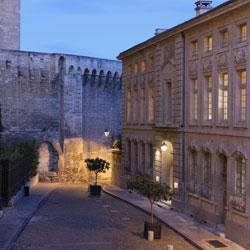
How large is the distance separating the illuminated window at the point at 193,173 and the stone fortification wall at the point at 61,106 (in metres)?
18.5

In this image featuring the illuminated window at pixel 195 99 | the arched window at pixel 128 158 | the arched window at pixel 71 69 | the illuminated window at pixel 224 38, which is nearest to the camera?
the illuminated window at pixel 224 38

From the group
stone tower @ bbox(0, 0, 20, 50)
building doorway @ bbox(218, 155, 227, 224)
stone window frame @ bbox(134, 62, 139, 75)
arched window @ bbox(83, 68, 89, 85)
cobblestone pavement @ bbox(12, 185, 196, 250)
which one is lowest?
cobblestone pavement @ bbox(12, 185, 196, 250)

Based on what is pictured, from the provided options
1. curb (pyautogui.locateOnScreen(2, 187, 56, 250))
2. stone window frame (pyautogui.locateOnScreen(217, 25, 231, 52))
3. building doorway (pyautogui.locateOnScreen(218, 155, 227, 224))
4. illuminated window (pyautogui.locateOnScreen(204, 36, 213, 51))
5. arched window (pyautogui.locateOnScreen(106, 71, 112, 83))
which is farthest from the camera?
arched window (pyautogui.locateOnScreen(106, 71, 112, 83))

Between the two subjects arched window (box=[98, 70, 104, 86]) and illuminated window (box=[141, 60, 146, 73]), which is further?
arched window (box=[98, 70, 104, 86])

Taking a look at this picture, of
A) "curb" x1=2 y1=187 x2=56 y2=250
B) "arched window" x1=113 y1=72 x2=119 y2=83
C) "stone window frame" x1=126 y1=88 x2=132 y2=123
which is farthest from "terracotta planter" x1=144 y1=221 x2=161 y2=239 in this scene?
"arched window" x1=113 y1=72 x2=119 y2=83

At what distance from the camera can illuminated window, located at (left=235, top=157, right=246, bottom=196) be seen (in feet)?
53.9

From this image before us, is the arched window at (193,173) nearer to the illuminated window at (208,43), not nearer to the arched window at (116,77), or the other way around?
the illuminated window at (208,43)

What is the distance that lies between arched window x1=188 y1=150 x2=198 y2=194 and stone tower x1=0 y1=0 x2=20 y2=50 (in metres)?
23.4

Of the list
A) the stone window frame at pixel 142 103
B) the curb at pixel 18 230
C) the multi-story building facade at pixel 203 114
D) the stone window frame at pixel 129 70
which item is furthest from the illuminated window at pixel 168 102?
the curb at pixel 18 230

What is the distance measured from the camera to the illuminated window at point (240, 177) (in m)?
16.4

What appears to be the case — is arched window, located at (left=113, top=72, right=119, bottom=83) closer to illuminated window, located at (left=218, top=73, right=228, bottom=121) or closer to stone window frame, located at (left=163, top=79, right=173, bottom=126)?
stone window frame, located at (left=163, top=79, right=173, bottom=126)

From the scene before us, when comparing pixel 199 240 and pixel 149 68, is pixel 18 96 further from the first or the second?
pixel 199 240

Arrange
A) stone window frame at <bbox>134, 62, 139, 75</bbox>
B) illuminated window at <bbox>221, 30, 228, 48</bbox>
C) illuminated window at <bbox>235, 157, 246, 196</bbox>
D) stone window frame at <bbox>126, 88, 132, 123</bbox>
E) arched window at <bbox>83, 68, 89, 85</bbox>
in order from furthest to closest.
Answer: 1. arched window at <bbox>83, 68, 89, 85</bbox>
2. stone window frame at <bbox>126, 88, 132, 123</bbox>
3. stone window frame at <bbox>134, 62, 139, 75</bbox>
4. illuminated window at <bbox>221, 30, 228, 48</bbox>
5. illuminated window at <bbox>235, 157, 246, 196</bbox>

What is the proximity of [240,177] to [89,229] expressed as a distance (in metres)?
6.04
